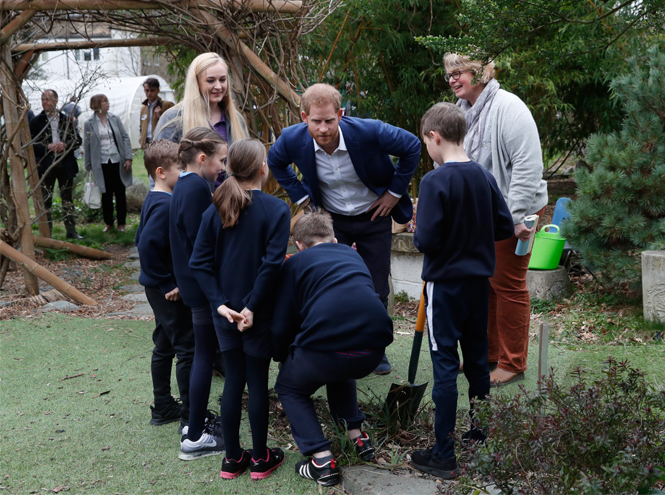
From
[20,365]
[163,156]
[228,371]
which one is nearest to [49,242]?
[20,365]

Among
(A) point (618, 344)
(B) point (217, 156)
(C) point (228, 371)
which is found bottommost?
(A) point (618, 344)

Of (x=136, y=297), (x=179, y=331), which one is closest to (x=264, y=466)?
(x=179, y=331)

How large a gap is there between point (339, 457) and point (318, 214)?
0.96 meters

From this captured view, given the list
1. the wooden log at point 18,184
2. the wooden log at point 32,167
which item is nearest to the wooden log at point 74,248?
the wooden log at point 32,167

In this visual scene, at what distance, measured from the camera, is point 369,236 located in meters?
3.38

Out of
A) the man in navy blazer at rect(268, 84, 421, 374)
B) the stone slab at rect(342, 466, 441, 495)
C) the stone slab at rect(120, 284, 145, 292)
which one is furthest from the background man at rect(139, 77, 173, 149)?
the stone slab at rect(342, 466, 441, 495)

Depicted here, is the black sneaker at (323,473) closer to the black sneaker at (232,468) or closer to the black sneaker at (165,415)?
the black sneaker at (232,468)

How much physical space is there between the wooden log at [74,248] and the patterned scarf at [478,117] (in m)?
5.38

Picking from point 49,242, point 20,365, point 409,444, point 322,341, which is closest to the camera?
point 322,341

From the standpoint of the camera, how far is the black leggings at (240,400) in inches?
97.3

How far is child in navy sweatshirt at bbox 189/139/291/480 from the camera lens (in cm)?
236

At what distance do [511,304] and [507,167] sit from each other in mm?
686

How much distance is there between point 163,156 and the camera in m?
2.90

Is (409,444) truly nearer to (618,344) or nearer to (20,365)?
(618,344)
